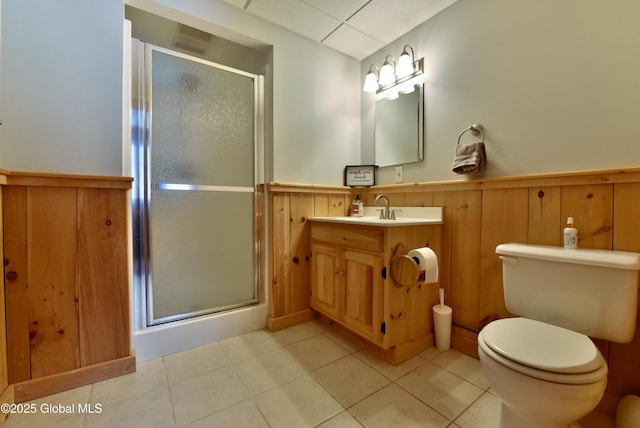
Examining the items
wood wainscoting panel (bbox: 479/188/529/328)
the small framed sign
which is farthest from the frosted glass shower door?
wood wainscoting panel (bbox: 479/188/529/328)

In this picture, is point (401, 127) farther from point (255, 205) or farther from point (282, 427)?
point (282, 427)

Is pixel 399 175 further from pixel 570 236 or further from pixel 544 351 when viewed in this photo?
pixel 544 351

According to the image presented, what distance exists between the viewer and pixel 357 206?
2.29 m

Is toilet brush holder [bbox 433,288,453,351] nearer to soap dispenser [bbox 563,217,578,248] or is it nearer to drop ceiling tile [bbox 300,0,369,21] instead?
soap dispenser [bbox 563,217,578,248]

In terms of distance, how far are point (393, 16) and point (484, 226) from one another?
1555 millimetres

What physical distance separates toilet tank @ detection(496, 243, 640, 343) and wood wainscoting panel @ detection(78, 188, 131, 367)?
6.59 ft

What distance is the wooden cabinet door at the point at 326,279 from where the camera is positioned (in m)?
1.84

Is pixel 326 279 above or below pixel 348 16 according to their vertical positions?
below

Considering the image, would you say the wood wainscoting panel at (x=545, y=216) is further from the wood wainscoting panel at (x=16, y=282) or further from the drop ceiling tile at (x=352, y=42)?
the wood wainscoting panel at (x=16, y=282)

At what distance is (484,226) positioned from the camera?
160 cm

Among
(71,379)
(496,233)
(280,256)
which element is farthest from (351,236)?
(71,379)

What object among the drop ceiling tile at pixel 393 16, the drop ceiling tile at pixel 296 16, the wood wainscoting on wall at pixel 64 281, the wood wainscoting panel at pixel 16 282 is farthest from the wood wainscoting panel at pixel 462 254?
the wood wainscoting panel at pixel 16 282

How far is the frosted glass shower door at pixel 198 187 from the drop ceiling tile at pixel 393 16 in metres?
0.91

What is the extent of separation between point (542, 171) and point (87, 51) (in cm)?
245
